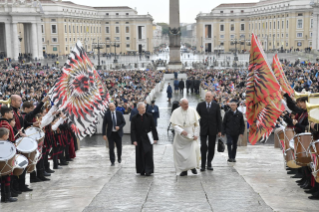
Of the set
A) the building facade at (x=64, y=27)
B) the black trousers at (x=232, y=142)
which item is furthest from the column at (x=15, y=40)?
the black trousers at (x=232, y=142)

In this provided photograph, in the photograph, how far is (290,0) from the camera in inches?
3300

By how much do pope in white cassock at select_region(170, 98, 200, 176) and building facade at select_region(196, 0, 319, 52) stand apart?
69773 millimetres

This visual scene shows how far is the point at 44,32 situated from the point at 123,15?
23.8m

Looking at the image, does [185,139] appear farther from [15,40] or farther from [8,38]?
[8,38]

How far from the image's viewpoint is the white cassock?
8281 mm

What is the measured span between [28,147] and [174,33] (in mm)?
44391

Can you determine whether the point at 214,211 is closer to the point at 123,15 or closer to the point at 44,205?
the point at 44,205

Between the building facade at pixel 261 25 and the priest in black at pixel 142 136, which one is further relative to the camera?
the building facade at pixel 261 25

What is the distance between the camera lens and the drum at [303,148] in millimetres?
6883

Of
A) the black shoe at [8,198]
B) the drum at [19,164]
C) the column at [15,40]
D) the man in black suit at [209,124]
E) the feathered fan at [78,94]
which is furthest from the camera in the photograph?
the column at [15,40]

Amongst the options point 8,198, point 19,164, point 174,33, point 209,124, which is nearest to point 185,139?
point 209,124

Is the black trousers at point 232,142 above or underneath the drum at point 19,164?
underneath

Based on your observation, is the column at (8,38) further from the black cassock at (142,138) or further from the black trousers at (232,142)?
the black cassock at (142,138)

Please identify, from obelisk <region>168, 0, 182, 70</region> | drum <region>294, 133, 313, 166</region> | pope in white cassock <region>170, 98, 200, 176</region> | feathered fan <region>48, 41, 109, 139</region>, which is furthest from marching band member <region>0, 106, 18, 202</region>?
obelisk <region>168, 0, 182, 70</region>
